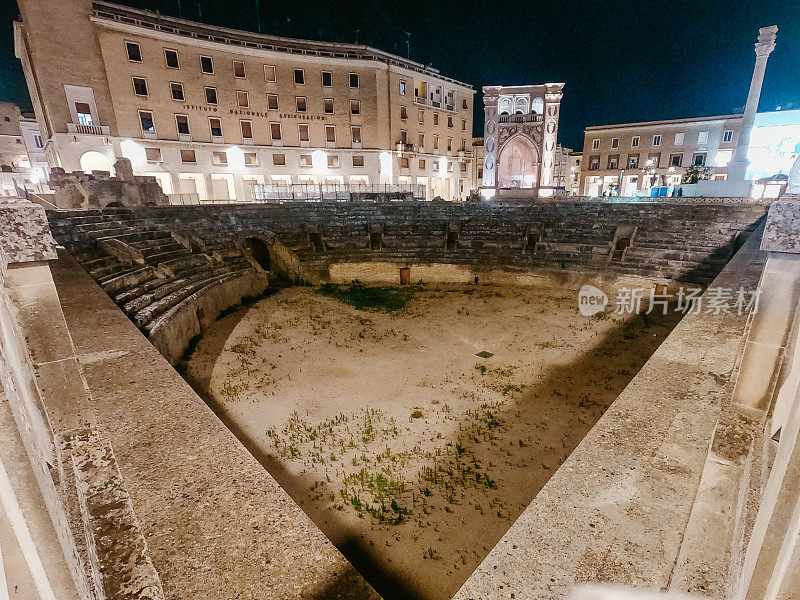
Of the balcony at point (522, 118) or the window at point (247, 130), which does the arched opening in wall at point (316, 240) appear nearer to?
the window at point (247, 130)

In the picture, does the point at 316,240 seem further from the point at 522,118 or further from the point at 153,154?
the point at 522,118

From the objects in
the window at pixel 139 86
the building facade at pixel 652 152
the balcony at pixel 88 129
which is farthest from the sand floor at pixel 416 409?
the building facade at pixel 652 152

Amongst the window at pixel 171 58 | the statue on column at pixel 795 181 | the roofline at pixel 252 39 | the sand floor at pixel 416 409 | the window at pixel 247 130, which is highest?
the roofline at pixel 252 39

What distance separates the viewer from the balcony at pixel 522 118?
2726 centimetres

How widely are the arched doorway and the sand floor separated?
918 inches

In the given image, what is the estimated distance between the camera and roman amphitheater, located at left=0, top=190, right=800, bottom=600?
2.01 meters

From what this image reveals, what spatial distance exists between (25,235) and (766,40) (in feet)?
105

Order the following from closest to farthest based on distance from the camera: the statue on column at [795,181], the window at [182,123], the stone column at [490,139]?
1. the statue on column at [795,181]
2. the window at [182,123]
3. the stone column at [490,139]

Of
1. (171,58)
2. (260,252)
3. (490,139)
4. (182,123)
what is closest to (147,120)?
(182,123)

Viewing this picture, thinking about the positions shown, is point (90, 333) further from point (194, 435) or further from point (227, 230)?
point (227, 230)

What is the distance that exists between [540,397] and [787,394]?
5388 millimetres

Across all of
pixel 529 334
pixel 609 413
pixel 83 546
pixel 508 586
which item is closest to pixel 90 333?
pixel 83 546

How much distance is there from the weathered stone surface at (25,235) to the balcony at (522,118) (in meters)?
30.2

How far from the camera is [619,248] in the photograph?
1575 cm
